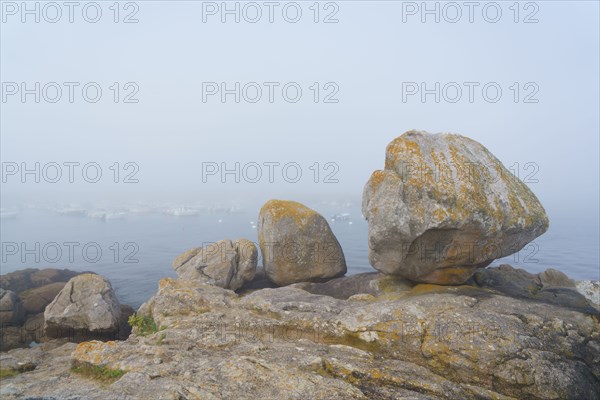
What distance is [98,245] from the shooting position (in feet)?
216

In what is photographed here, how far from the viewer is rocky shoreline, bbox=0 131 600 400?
309 inches

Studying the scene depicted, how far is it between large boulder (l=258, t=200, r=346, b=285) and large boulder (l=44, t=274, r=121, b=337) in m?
9.72

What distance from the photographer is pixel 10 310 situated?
22.7 meters

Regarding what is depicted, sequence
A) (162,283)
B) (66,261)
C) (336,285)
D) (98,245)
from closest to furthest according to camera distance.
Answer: (162,283)
(336,285)
(66,261)
(98,245)

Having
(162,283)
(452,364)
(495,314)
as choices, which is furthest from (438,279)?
(162,283)

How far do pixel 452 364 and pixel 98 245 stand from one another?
72.5m

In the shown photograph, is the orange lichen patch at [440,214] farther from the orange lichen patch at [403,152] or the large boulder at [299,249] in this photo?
the large boulder at [299,249]

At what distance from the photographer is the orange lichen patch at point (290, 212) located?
62.0 ft

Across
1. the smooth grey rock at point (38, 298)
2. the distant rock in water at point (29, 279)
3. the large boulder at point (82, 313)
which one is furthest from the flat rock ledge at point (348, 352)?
the distant rock in water at point (29, 279)

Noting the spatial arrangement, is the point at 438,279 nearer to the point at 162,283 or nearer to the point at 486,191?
the point at 486,191

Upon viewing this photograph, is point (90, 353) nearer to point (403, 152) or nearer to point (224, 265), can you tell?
point (224, 265)

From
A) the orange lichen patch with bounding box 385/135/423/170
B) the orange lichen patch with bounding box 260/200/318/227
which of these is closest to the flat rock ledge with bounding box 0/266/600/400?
the orange lichen patch with bounding box 385/135/423/170

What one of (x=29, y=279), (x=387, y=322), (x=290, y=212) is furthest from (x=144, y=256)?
(x=387, y=322)

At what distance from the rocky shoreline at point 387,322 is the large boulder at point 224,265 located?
0.32 meters
